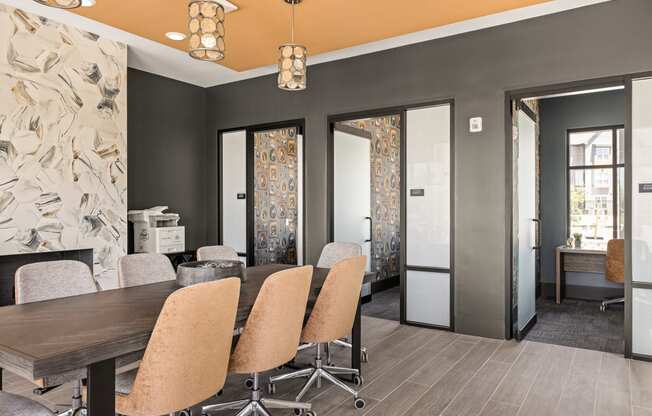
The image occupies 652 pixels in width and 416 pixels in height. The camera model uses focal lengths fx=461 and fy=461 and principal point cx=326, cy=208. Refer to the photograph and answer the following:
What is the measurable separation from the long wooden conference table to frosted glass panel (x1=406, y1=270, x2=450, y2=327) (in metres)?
2.65

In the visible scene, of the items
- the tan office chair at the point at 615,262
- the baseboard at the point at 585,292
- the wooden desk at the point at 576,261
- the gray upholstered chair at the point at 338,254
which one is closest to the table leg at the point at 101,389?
the gray upholstered chair at the point at 338,254

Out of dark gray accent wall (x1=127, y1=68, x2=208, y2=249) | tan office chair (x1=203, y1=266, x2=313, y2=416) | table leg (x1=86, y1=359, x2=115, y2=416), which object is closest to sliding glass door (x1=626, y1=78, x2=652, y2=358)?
tan office chair (x1=203, y1=266, x2=313, y2=416)

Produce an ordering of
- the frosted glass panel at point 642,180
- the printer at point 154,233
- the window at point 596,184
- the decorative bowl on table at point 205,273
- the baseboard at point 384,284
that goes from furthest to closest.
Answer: the baseboard at point 384,284, the window at point 596,184, the printer at point 154,233, the frosted glass panel at point 642,180, the decorative bowl on table at point 205,273

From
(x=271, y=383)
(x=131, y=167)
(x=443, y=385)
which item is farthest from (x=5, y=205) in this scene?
(x=443, y=385)

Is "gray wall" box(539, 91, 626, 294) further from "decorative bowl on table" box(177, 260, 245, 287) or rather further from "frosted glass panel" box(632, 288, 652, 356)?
"decorative bowl on table" box(177, 260, 245, 287)

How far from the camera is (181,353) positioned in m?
1.88

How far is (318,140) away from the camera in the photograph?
5.54 meters

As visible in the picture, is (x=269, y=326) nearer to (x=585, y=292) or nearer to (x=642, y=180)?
(x=642, y=180)

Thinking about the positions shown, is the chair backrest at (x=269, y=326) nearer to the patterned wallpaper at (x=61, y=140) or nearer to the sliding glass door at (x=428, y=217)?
the sliding glass door at (x=428, y=217)

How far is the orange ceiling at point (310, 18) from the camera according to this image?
378cm

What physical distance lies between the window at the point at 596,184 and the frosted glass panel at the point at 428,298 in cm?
291

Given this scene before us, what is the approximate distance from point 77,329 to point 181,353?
1.42ft

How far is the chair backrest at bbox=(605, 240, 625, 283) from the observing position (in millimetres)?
5402

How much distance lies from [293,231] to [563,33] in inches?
159
